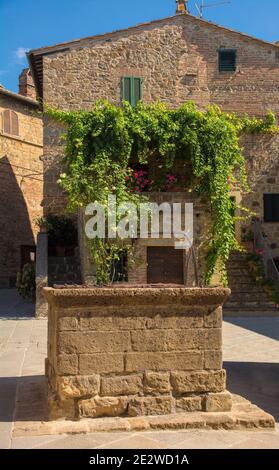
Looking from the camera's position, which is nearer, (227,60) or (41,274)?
(41,274)

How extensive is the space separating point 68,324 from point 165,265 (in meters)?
10.6

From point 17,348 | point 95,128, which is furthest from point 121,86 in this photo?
point 17,348

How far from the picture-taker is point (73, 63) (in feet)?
58.1

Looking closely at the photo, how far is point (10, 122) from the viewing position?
949 inches

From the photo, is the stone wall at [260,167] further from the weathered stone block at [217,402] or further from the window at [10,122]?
the weathered stone block at [217,402]

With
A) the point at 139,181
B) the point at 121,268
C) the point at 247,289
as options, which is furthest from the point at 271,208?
the point at 121,268

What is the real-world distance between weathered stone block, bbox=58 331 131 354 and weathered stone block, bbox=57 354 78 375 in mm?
44

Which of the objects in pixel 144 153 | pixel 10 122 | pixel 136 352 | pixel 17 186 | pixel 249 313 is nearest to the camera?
pixel 136 352

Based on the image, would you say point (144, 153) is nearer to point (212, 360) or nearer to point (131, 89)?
point (131, 89)

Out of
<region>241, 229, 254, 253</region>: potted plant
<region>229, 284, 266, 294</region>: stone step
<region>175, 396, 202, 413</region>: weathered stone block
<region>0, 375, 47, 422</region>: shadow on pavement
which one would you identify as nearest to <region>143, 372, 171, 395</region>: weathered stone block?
<region>175, 396, 202, 413</region>: weathered stone block

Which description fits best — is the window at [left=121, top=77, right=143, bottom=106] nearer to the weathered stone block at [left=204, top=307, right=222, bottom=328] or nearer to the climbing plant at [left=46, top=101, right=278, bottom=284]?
the climbing plant at [left=46, top=101, right=278, bottom=284]

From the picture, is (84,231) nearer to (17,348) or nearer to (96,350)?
(17,348)

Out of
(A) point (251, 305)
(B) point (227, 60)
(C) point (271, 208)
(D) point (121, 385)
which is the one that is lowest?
(A) point (251, 305)
